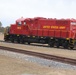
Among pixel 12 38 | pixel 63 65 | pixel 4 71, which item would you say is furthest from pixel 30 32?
pixel 4 71

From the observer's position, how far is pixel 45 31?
116 ft

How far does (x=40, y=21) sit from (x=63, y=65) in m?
20.3

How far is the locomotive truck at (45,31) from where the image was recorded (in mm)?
32406

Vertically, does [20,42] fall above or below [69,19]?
below

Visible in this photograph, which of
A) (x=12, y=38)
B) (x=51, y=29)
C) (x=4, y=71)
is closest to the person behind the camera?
(x=4, y=71)

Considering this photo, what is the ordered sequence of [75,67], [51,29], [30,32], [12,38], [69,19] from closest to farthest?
[75,67] → [69,19] → [51,29] → [30,32] → [12,38]

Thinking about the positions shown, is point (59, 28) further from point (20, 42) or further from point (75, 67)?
point (75, 67)

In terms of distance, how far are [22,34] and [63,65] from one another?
23.5 meters

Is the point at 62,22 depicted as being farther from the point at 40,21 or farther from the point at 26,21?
the point at 26,21

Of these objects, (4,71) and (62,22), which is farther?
(62,22)

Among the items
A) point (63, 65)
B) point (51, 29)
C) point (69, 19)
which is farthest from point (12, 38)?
point (63, 65)

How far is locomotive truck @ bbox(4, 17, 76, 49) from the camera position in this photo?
3241 centimetres

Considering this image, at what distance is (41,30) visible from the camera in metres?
36.0

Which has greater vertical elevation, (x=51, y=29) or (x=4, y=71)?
(x=51, y=29)
